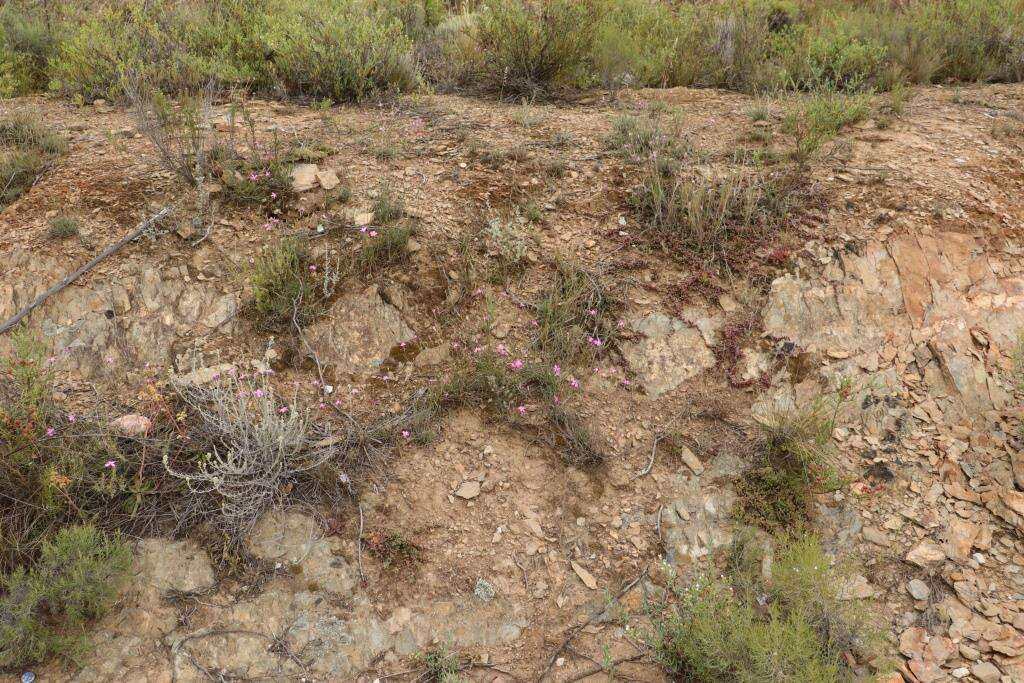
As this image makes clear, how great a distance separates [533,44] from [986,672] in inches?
199

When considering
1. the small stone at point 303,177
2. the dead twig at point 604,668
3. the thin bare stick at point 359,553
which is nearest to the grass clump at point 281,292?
the small stone at point 303,177

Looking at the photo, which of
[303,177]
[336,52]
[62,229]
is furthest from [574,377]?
[336,52]

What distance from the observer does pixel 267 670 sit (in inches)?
108

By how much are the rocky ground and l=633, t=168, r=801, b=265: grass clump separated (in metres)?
0.14

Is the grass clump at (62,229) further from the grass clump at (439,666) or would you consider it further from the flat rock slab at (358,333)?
the grass clump at (439,666)

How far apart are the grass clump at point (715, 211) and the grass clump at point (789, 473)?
1120mm

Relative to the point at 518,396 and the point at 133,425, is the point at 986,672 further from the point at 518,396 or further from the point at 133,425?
the point at 133,425

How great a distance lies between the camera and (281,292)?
12.3 ft

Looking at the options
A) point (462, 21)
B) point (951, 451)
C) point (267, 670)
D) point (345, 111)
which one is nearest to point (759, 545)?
point (951, 451)

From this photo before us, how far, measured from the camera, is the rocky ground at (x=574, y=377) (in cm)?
293

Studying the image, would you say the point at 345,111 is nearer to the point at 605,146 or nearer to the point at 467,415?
the point at 605,146

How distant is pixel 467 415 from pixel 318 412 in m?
0.75

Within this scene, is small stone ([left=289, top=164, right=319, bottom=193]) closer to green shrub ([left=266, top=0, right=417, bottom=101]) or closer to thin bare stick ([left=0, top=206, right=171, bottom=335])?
thin bare stick ([left=0, top=206, right=171, bottom=335])

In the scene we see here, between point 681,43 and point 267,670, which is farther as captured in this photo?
point 681,43
